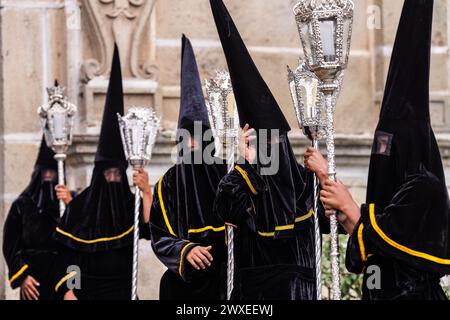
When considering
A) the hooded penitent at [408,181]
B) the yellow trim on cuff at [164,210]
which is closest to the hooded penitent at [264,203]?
the yellow trim on cuff at [164,210]

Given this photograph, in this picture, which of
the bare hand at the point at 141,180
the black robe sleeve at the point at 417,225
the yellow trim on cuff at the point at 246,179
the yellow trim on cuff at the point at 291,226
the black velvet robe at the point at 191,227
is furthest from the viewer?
the bare hand at the point at 141,180

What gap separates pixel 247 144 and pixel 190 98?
151cm

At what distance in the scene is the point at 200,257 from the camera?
830cm

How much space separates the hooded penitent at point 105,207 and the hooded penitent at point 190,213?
1386 mm

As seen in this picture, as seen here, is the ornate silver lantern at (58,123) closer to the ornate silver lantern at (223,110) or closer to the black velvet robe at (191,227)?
the black velvet robe at (191,227)

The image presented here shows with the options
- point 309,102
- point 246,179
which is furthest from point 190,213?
point 309,102

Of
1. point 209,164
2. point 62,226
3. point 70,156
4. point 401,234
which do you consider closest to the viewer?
point 401,234

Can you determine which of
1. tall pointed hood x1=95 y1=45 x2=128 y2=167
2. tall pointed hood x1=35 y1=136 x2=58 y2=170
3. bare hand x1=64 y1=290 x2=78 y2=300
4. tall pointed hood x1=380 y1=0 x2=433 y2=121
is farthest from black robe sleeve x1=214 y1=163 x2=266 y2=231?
tall pointed hood x1=35 y1=136 x2=58 y2=170

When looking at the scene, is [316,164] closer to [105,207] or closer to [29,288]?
[105,207]

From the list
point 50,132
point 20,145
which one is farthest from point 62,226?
point 20,145

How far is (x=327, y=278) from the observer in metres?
10.7

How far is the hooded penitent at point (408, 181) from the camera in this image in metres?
6.48

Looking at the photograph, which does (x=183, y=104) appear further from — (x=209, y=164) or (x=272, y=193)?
(x=272, y=193)
